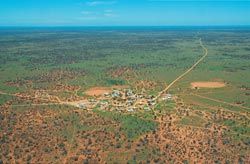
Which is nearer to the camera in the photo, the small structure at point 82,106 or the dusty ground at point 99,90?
the small structure at point 82,106

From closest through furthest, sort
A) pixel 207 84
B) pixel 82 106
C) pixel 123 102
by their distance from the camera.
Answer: pixel 82 106
pixel 123 102
pixel 207 84

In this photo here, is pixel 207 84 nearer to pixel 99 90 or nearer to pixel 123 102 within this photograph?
pixel 99 90

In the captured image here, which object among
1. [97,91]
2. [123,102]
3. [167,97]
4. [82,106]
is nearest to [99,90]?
[97,91]

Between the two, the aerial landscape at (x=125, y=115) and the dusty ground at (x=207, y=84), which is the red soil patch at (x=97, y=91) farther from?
the dusty ground at (x=207, y=84)

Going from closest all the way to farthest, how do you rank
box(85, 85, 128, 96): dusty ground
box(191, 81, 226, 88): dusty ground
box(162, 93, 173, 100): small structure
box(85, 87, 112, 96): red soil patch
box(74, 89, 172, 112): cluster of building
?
box(74, 89, 172, 112): cluster of building < box(162, 93, 173, 100): small structure < box(85, 87, 112, 96): red soil patch < box(85, 85, 128, 96): dusty ground < box(191, 81, 226, 88): dusty ground

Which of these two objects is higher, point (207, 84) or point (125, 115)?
point (207, 84)

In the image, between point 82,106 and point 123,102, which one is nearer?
point 82,106

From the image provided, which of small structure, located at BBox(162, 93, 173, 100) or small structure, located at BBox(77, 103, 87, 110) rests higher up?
small structure, located at BBox(162, 93, 173, 100)

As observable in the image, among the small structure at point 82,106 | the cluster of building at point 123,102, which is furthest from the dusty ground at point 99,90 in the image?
the small structure at point 82,106

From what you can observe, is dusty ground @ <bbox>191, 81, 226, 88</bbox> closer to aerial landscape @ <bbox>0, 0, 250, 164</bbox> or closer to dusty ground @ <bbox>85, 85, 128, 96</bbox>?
aerial landscape @ <bbox>0, 0, 250, 164</bbox>

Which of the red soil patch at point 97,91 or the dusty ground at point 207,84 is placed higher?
the dusty ground at point 207,84

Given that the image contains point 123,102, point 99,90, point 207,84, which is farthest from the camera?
point 207,84

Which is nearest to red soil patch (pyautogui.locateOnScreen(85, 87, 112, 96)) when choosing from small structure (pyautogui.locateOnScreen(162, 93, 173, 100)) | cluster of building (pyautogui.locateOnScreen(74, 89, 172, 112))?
cluster of building (pyautogui.locateOnScreen(74, 89, 172, 112))
